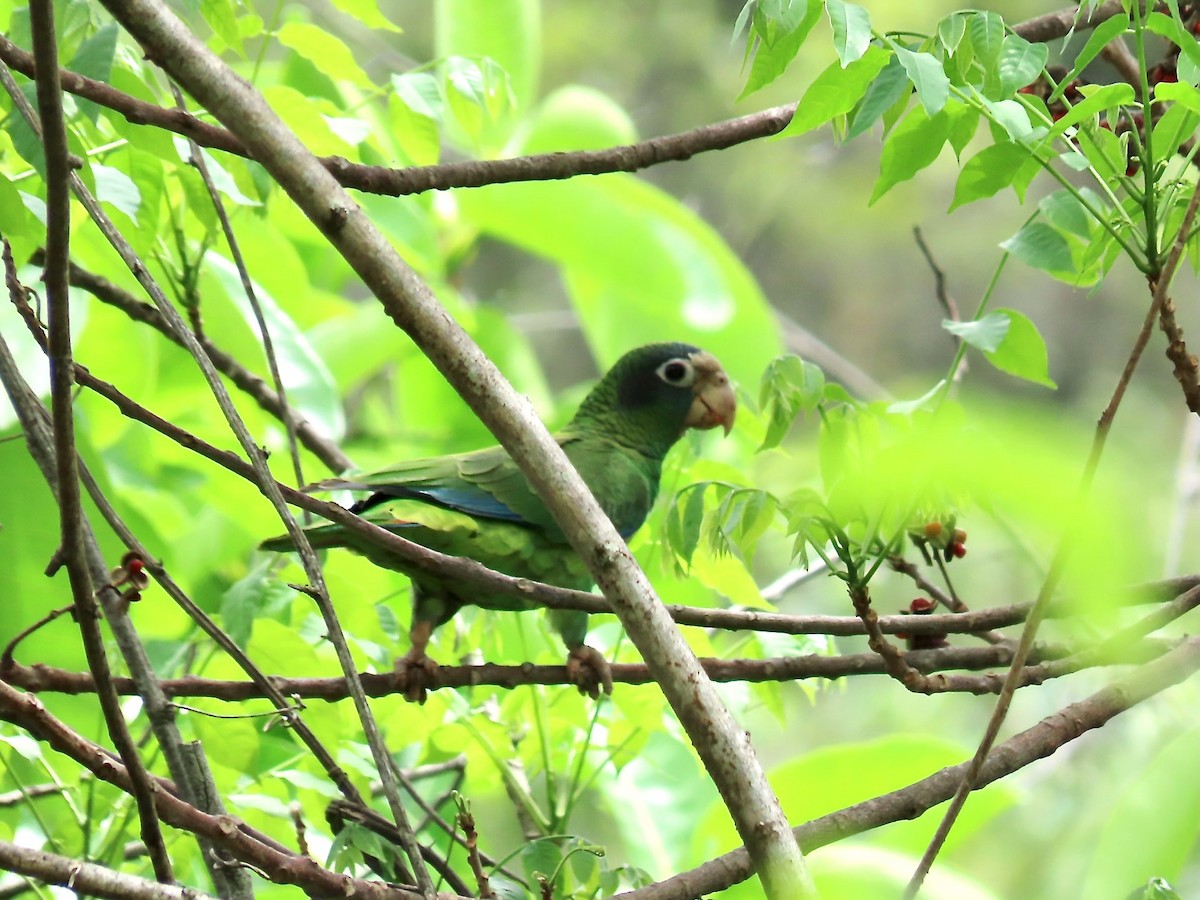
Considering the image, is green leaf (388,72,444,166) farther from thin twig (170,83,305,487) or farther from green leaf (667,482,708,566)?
green leaf (667,482,708,566)

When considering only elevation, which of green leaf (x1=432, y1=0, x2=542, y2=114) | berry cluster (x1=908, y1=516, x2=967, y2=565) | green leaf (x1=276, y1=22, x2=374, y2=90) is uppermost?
green leaf (x1=432, y1=0, x2=542, y2=114)

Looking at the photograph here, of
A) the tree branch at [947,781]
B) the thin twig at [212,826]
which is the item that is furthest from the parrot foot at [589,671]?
the thin twig at [212,826]

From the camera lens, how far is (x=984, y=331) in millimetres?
1828

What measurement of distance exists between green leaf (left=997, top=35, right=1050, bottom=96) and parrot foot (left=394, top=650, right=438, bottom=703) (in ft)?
4.51

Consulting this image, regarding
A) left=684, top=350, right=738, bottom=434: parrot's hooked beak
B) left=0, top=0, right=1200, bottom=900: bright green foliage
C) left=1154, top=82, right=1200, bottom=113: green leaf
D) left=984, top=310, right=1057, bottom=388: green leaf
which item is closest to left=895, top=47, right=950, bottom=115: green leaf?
left=0, top=0, right=1200, bottom=900: bright green foliage

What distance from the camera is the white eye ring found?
3240 mm

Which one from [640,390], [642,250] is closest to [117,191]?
[640,390]

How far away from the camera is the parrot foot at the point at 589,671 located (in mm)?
2287

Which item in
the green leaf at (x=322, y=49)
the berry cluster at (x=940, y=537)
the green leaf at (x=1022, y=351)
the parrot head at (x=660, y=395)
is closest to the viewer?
the green leaf at (x=1022, y=351)

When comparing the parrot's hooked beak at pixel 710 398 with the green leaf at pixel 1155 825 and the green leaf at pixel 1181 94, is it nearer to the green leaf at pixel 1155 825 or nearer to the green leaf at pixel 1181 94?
the green leaf at pixel 1155 825

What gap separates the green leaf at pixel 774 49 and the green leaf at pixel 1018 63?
266 mm

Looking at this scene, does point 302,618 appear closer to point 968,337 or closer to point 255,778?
point 255,778

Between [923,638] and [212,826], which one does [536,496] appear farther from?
[212,826]

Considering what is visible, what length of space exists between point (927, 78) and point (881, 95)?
4.0 inches
